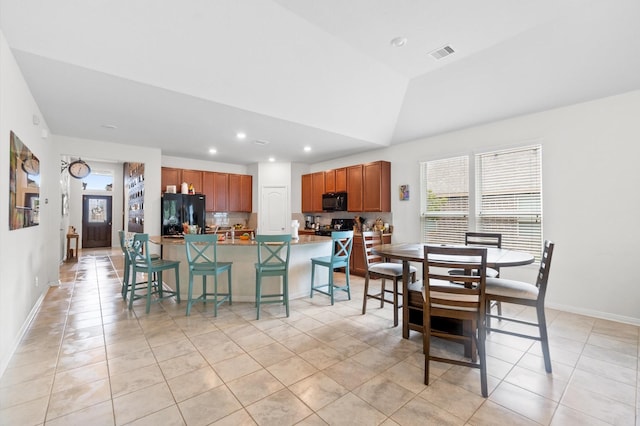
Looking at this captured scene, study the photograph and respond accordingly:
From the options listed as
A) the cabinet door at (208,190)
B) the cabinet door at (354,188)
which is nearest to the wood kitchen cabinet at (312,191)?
the cabinet door at (354,188)

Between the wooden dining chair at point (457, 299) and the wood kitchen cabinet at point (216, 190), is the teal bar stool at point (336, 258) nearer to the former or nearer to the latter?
the wooden dining chair at point (457, 299)

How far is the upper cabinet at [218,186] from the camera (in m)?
6.52

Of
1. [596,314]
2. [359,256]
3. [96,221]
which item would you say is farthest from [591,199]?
[96,221]

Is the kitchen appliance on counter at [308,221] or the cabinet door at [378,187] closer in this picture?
the cabinet door at [378,187]

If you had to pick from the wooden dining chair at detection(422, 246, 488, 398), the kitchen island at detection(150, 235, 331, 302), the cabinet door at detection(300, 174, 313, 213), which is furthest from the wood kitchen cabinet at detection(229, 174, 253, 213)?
the wooden dining chair at detection(422, 246, 488, 398)

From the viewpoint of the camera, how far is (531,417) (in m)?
1.78

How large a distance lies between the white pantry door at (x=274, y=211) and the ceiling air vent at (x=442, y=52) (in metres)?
4.74

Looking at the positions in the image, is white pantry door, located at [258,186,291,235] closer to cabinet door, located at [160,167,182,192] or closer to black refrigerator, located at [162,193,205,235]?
black refrigerator, located at [162,193,205,235]

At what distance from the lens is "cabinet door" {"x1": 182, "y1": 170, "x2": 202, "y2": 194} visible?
6.64 metres

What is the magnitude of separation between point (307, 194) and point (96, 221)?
8314mm

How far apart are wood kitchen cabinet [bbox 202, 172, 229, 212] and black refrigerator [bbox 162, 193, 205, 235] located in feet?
2.22

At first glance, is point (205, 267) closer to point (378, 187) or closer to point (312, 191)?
point (378, 187)

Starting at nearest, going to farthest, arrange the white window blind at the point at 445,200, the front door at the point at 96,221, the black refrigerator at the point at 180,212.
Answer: the white window blind at the point at 445,200
the black refrigerator at the point at 180,212
the front door at the point at 96,221

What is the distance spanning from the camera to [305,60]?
10.9 feet
